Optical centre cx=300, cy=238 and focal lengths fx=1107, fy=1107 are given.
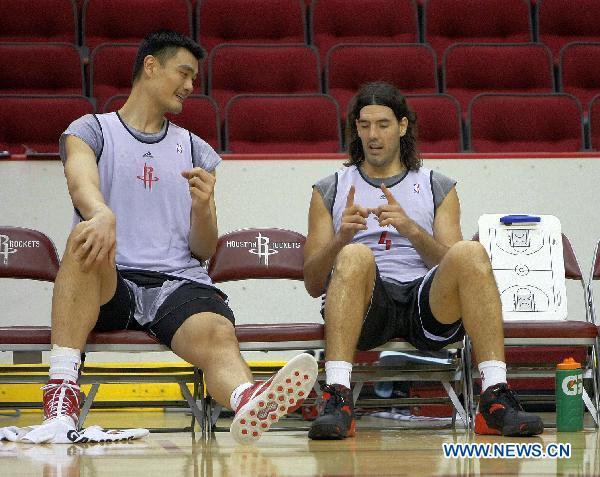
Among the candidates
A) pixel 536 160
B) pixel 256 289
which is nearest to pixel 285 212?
pixel 256 289

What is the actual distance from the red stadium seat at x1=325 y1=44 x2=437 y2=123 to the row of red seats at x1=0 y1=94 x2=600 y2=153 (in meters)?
0.50

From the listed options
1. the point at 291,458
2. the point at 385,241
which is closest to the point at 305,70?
the point at 385,241

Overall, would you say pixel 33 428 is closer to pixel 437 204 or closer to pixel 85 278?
pixel 85 278

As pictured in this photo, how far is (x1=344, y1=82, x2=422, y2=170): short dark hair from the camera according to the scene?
13.5 feet

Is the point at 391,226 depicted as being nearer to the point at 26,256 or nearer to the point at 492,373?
the point at 492,373

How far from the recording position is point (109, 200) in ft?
12.6

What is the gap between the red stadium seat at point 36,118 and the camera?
573 cm

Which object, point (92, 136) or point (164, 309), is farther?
point (92, 136)

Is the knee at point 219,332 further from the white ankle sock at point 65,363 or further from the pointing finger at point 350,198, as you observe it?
the pointing finger at point 350,198

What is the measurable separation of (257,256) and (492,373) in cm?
121

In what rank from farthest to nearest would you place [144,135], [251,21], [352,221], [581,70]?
[251,21] < [581,70] < [144,135] < [352,221]

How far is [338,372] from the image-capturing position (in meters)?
3.47

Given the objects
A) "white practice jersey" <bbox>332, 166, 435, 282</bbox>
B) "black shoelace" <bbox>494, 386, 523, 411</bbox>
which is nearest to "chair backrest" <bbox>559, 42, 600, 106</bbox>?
"white practice jersey" <bbox>332, 166, 435, 282</bbox>

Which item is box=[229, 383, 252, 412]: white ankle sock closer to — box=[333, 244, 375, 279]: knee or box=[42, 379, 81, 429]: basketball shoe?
box=[42, 379, 81, 429]: basketball shoe
